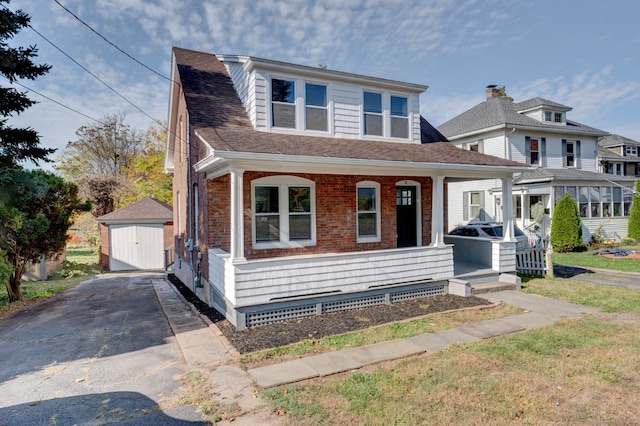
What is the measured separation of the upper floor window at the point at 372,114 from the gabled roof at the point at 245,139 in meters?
0.46

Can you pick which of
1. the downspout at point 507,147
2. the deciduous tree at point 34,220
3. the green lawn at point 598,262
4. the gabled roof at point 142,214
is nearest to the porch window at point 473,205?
the downspout at point 507,147

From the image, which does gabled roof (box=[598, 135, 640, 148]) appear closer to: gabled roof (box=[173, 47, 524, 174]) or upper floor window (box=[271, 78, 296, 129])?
gabled roof (box=[173, 47, 524, 174])

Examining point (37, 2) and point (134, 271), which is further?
point (134, 271)

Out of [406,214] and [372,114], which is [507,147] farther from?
[372,114]

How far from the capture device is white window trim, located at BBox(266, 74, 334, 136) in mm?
9328

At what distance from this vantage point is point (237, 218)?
7.28 metres

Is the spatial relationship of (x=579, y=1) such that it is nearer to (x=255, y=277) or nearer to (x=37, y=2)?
(x=255, y=277)

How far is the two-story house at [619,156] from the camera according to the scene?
30880mm

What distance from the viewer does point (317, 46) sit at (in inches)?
468

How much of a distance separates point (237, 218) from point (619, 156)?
37.1m

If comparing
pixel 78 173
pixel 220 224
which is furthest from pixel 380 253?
pixel 78 173

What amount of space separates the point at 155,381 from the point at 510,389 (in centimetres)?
469

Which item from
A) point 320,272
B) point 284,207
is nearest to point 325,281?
point 320,272

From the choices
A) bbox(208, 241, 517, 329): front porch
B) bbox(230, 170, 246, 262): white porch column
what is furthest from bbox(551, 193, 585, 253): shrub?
bbox(230, 170, 246, 262): white porch column
